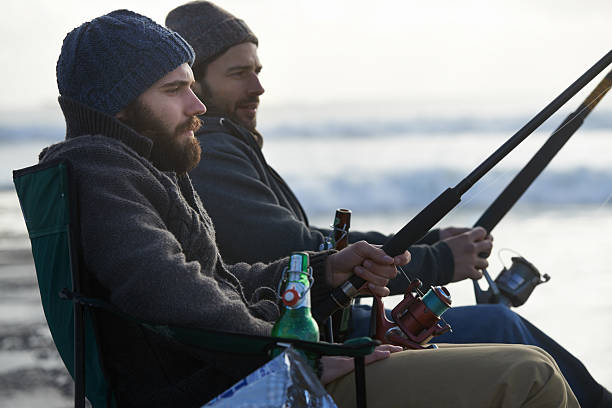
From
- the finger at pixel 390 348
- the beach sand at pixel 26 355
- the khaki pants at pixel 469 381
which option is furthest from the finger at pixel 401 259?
the beach sand at pixel 26 355

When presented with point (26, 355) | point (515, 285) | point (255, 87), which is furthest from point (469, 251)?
point (26, 355)

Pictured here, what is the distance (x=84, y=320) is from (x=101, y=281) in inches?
4.3

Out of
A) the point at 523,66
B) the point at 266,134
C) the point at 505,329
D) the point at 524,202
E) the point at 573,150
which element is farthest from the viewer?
the point at 523,66

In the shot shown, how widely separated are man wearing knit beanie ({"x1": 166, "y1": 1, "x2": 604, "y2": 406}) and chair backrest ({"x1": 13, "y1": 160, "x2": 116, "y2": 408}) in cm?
88

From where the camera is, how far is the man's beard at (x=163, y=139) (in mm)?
2049

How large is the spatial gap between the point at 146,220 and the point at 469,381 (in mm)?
744

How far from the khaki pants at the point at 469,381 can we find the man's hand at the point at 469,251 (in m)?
1.24

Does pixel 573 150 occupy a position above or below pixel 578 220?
above

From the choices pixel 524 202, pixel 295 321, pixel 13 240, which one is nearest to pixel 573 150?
pixel 524 202

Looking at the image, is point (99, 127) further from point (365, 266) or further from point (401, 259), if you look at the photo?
point (401, 259)

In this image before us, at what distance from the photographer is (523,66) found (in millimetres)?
19000

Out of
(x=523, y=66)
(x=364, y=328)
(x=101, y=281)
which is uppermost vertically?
(x=523, y=66)

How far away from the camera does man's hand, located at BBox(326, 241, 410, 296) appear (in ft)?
7.35

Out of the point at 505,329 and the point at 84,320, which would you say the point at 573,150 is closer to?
the point at 505,329
